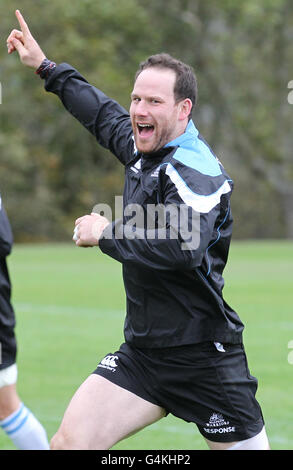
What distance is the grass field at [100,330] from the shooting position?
7176 millimetres

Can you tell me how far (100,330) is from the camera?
477 inches

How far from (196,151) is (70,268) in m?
18.3

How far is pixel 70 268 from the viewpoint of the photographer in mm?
22312

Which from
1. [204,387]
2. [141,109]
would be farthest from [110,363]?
[141,109]

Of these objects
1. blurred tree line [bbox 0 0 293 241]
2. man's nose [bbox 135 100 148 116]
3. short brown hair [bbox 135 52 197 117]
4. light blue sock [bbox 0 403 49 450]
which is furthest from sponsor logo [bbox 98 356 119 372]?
blurred tree line [bbox 0 0 293 241]

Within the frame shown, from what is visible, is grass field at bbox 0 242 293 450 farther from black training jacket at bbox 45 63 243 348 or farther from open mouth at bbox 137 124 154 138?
open mouth at bbox 137 124 154 138

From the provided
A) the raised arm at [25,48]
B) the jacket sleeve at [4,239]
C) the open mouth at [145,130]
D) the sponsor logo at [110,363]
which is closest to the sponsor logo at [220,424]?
the sponsor logo at [110,363]

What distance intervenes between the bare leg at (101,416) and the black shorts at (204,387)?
0.18 ft

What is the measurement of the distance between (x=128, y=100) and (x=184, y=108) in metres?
35.0

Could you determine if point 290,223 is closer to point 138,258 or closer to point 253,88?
point 253,88

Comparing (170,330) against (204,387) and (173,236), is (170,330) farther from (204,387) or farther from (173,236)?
(173,236)

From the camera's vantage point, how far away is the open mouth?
428cm

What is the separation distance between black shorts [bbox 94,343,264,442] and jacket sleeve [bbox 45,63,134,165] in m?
1.26

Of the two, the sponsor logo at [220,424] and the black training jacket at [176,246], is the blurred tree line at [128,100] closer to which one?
the black training jacket at [176,246]
